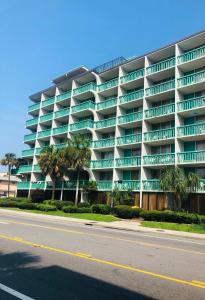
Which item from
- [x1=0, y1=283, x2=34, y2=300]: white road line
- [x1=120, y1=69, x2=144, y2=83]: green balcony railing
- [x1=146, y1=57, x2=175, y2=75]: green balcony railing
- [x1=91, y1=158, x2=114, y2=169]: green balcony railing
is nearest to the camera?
[x1=0, y1=283, x2=34, y2=300]: white road line

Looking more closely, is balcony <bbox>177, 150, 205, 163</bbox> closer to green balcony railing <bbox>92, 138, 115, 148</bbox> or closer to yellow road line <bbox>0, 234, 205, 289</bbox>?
green balcony railing <bbox>92, 138, 115, 148</bbox>

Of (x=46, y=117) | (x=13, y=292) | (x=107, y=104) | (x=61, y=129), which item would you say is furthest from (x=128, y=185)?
(x=13, y=292)

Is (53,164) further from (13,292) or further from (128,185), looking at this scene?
(13,292)

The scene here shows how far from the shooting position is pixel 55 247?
11758 millimetres

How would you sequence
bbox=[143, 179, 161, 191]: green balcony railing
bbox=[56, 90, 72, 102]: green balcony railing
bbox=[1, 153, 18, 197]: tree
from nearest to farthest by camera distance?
bbox=[143, 179, 161, 191]: green balcony railing, bbox=[56, 90, 72, 102]: green balcony railing, bbox=[1, 153, 18, 197]: tree

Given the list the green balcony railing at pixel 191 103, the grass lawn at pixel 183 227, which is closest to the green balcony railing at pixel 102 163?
the green balcony railing at pixel 191 103

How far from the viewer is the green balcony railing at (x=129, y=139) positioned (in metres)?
37.5

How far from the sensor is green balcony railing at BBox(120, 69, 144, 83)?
39372mm

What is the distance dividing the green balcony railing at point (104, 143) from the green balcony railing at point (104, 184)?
4381mm

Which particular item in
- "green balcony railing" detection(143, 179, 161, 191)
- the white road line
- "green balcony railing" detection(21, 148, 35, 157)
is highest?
"green balcony railing" detection(21, 148, 35, 157)

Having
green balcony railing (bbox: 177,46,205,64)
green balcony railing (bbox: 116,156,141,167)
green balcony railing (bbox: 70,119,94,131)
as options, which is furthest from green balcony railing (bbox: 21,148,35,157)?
green balcony railing (bbox: 177,46,205,64)

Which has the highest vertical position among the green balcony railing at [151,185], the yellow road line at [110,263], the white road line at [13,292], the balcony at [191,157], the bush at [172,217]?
the balcony at [191,157]

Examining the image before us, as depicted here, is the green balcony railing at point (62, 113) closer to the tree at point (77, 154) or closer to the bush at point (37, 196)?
the tree at point (77, 154)

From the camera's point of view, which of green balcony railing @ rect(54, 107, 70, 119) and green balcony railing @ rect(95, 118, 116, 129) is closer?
green balcony railing @ rect(95, 118, 116, 129)
